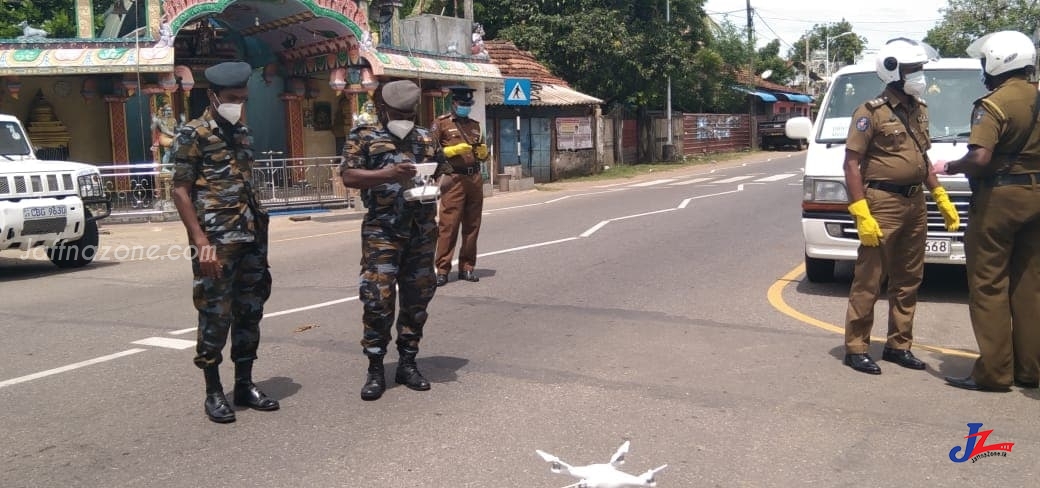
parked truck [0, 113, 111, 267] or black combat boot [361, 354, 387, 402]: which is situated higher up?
parked truck [0, 113, 111, 267]

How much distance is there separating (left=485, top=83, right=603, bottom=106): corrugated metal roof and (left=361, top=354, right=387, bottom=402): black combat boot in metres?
20.8

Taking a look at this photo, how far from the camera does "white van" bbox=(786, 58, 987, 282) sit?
741 centimetres

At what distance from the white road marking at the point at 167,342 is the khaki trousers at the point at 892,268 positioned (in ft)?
15.1

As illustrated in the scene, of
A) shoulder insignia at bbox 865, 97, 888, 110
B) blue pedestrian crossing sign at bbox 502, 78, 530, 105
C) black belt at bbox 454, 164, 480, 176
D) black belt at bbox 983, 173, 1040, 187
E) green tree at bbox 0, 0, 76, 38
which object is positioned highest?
green tree at bbox 0, 0, 76, 38

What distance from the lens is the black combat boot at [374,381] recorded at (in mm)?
5133

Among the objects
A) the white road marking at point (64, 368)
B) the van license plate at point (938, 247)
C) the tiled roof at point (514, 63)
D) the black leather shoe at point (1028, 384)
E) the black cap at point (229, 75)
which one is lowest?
the black leather shoe at point (1028, 384)

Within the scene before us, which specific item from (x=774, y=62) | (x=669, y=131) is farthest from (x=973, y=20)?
(x=774, y=62)

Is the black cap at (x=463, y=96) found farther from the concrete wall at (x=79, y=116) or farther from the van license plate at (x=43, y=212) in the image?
the concrete wall at (x=79, y=116)

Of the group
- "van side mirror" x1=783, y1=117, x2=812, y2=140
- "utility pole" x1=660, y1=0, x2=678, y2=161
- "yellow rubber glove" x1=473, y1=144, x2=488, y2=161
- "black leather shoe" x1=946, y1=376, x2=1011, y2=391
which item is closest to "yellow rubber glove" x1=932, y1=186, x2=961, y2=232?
"black leather shoe" x1=946, y1=376, x2=1011, y2=391

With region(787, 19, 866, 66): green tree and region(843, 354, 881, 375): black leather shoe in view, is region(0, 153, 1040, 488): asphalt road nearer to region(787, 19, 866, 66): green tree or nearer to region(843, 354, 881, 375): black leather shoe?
region(843, 354, 881, 375): black leather shoe

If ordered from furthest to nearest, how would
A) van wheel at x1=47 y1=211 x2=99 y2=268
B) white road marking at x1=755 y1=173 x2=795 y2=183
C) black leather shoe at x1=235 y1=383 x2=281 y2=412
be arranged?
1. white road marking at x1=755 y1=173 x2=795 y2=183
2. van wheel at x1=47 y1=211 x2=99 y2=268
3. black leather shoe at x1=235 y1=383 x2=281 y2=412

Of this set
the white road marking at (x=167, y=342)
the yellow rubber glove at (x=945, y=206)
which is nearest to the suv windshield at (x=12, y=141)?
the white road marking at (x=167, y=342)

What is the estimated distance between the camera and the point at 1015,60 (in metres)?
5.12

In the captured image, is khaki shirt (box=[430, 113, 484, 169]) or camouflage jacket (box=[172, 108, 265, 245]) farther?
khaki shirt (box=[430, 113, 484, 169])
